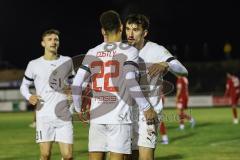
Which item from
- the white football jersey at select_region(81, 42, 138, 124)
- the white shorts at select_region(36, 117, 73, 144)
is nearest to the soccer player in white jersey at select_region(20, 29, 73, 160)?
the white shorts at select_region(36, 117, 73, 144)

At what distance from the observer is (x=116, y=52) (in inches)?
280

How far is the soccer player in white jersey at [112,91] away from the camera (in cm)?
710

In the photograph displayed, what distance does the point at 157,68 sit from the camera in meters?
7.82

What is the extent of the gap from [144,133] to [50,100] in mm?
2386

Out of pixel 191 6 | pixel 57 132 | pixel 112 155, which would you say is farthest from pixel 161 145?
pixel 191 6

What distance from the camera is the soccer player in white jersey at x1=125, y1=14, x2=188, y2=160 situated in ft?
26.8

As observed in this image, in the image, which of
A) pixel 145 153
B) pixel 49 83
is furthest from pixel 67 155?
pixel 145 153

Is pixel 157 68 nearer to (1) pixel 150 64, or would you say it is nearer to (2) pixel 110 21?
(1) pixel 150 64

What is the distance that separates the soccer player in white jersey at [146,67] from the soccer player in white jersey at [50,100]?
1.95 meters

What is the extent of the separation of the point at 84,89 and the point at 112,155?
1.32m

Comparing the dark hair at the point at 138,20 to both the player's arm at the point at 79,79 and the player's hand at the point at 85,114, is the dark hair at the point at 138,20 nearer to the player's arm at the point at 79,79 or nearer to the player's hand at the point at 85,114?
the player's arm at the point at 79,79

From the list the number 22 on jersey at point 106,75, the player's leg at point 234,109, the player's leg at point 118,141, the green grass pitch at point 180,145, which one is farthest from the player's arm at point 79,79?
the player's leg at point 234,109

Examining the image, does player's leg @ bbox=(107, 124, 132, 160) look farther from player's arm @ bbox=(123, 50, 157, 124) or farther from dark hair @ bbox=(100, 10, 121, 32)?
dark hair @ bbox=(100, 10, 121, 32)

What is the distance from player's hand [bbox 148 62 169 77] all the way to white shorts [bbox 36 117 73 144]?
8.79ft
